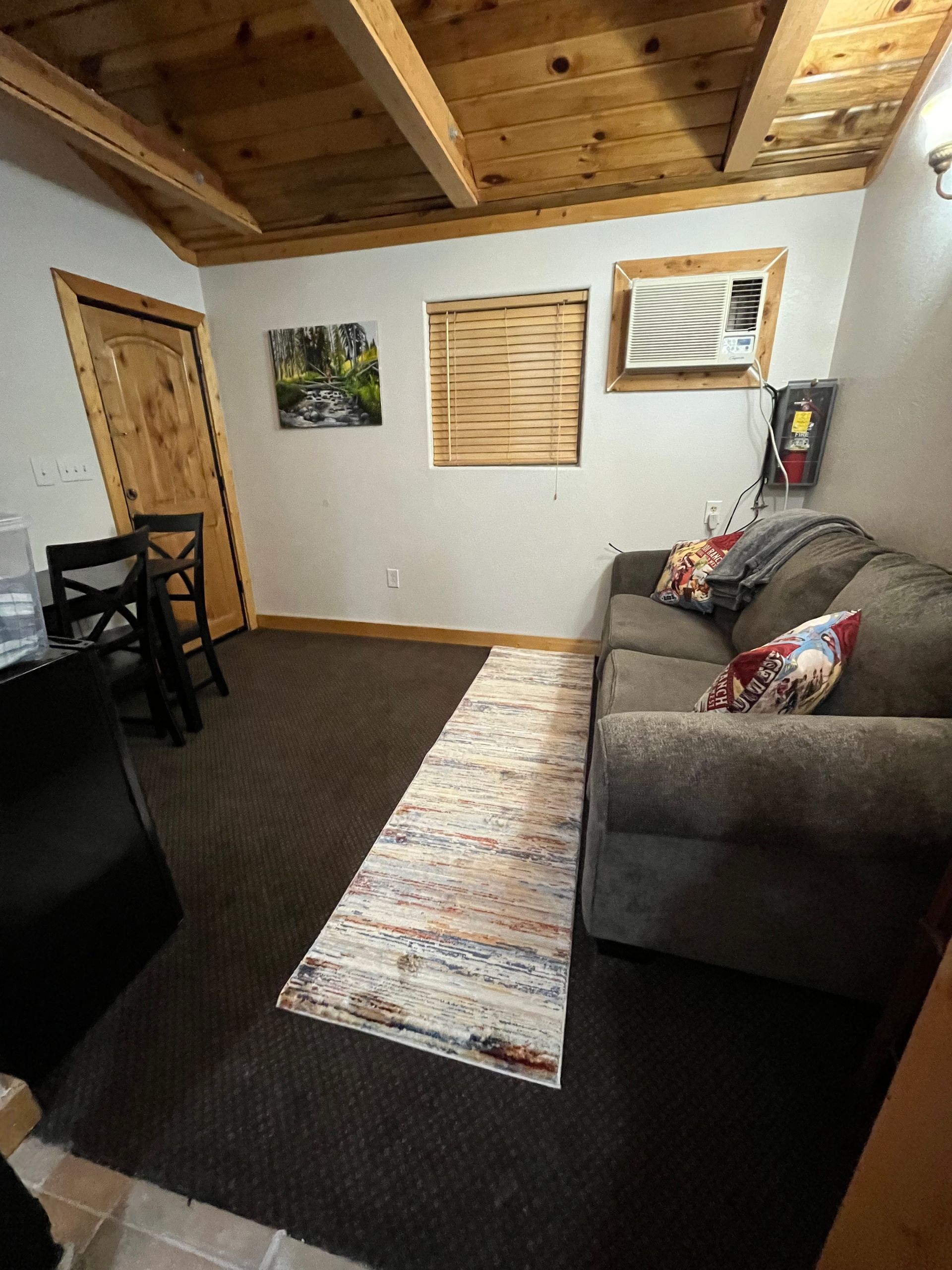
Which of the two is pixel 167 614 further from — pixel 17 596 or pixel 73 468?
pixel 17 596

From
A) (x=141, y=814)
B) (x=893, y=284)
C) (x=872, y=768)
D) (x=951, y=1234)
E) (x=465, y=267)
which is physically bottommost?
(x=141, y=814)

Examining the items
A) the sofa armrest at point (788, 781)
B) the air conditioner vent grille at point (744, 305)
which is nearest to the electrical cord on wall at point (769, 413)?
the air conditioner vent grille at point (744, 305)

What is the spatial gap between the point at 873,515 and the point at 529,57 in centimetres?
209

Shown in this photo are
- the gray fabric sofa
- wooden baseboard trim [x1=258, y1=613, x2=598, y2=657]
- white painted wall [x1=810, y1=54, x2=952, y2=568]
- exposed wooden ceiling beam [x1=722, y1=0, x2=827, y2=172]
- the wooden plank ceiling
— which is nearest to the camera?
the gray fabric sofa

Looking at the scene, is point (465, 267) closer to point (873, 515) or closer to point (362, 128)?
point (362, 128)

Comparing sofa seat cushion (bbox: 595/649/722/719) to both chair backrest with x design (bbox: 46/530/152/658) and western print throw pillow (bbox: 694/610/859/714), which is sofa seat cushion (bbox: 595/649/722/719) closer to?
western print throw pillow (bbox: 694/610/859/714)

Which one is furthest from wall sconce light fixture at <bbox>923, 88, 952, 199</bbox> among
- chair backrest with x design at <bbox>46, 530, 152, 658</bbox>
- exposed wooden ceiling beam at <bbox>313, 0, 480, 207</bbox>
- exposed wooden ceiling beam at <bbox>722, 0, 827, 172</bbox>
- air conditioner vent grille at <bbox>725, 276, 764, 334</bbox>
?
chair backrest with x design at <bbox>46, 530, 152, 658</bbox>

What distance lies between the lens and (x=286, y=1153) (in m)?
0.89

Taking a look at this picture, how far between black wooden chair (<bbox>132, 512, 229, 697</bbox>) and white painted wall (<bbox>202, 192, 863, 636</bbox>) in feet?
2.64

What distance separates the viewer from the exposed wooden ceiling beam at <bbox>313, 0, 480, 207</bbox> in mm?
1334

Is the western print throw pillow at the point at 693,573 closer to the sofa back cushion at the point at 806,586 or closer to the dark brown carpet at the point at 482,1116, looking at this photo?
the sofa back cushion at the point at 806,586

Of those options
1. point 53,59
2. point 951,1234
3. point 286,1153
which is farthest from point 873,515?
point 53,59

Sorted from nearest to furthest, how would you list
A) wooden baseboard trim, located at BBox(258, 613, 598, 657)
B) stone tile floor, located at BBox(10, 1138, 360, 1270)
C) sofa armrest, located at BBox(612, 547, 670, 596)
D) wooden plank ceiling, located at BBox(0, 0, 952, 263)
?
stone tile floor, located at BBox(10, 1138, 360, 1270) < wooden plank ceiling, located at BBox(0, 0, 952, 263) < sofa armrest, located at BBox(612, 547, 670, 596) < wooden baseboard trim, located at BBox(258, 613, 598, 657)

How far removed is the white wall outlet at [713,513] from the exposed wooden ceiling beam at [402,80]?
1.87m
